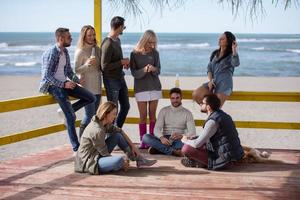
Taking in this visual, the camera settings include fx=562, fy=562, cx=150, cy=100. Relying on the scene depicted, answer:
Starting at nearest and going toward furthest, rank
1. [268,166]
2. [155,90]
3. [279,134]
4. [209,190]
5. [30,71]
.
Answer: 1. [209,190]
2. [268,166]
3. [155,90]
4. [279,134]
5. [30,71]

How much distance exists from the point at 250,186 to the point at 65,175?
5.06 ft

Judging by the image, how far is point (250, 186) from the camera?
174 inches

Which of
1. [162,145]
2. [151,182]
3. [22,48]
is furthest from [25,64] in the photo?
[151,182]

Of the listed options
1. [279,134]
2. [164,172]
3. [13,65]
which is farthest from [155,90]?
[13,65]

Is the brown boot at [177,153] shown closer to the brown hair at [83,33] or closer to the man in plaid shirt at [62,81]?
the man in plaid shirt at [62,81]

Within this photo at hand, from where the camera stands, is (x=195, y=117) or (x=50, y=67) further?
(x=195, y=117)

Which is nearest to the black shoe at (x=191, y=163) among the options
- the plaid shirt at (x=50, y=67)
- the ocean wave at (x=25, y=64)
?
the plaid shirt at (x=50, y=67)

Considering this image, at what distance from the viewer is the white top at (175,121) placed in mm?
5637

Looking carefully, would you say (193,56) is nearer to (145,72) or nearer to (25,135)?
(145,72)

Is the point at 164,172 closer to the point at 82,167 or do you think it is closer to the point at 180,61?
the point at 82,167

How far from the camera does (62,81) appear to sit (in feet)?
17.3

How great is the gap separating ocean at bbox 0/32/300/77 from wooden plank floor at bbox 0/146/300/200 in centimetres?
2177

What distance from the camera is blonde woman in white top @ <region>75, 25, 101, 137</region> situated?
550cm

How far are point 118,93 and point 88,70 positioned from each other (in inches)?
15.3
